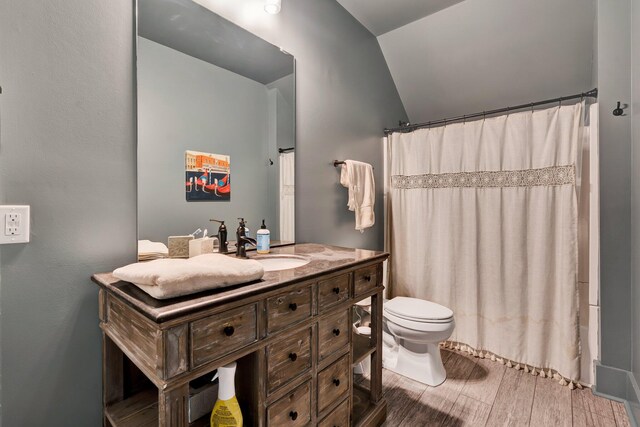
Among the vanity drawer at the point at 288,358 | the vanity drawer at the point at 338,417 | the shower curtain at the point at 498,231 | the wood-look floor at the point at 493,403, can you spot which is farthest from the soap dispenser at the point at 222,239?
the shower curtain at the point at 498,231

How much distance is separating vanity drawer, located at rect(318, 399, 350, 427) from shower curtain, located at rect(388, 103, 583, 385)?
139 cm

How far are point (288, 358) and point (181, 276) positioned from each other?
1.66 ft

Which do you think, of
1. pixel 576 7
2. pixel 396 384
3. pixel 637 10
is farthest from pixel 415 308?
pixel 576 7

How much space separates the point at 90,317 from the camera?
1.07m

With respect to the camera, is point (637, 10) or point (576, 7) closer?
point (637, 10)

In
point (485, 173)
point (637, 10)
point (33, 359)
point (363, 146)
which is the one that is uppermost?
point (637, 10)

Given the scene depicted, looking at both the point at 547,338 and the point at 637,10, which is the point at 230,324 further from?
the point at 637,10

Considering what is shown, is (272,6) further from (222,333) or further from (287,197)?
(222,333)

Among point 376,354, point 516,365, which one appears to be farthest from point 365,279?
point 516,365

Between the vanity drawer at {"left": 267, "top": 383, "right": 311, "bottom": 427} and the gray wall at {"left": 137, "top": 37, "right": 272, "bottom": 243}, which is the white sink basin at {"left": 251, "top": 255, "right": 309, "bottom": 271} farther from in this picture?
the vanity drawer at {"left": 267, "top": 383, "right": 311, "bottom": 427}

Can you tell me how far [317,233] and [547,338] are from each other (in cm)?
176

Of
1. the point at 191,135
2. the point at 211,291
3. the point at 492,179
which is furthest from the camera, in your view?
the point at 492,179

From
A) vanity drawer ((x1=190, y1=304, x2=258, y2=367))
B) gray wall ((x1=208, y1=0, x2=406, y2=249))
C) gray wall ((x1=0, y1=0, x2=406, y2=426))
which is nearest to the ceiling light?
gray wall ((x1=208, y1=0, x2=406, y2=249))

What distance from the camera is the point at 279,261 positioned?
4.85 ft
